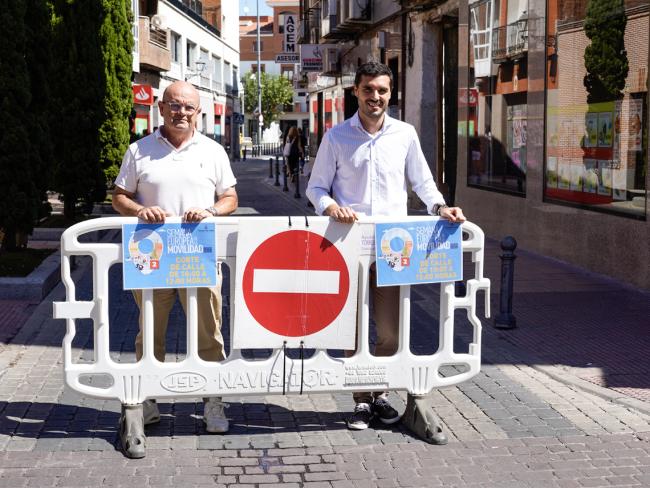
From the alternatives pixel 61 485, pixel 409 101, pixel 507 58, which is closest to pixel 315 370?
pixel 61 485

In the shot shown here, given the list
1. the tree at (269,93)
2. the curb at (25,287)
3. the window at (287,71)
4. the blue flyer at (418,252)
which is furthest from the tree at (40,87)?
the window at (287,71)

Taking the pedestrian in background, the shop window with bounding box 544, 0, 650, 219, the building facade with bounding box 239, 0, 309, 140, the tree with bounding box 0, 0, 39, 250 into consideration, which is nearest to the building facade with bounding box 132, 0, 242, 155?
the pedestrian in background

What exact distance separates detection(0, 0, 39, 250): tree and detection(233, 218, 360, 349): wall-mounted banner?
668cm

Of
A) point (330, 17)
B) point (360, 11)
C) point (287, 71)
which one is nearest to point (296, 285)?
point (360, 11)

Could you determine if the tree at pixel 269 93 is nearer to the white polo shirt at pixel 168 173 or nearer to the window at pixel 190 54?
the window at pixel 190 54

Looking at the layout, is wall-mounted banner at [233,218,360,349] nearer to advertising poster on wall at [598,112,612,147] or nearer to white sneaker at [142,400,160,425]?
white sneaker at [142,400,160,425]

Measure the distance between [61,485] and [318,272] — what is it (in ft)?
5.57

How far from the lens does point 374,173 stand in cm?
554

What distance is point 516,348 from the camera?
782cm

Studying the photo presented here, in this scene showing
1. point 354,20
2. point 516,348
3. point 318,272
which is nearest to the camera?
point 318,272

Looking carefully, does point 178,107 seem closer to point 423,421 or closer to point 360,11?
point 423,421

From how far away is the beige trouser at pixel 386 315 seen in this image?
566 centimetres

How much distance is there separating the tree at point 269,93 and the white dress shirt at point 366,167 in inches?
3354

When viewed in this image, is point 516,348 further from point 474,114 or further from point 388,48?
point 388,48
